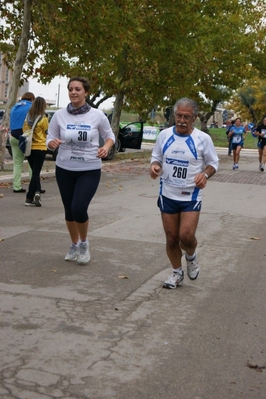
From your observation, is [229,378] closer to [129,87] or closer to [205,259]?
[205,259]

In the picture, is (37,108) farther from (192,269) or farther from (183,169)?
(183,169)

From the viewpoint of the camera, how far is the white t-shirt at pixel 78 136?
8070 mm

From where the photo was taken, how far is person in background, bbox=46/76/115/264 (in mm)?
8062

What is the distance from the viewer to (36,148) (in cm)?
1366

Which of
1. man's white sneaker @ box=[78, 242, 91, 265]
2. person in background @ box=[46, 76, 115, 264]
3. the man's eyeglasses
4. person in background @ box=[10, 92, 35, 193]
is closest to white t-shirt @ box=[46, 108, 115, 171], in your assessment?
person in background @ box=[46, 76, 115, 264]

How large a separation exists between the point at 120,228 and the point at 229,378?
6.48 m

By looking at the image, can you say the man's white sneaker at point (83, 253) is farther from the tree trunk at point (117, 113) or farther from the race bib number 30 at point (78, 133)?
the tree trunk at point (117, 113)

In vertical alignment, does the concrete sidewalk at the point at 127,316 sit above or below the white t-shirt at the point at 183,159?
below

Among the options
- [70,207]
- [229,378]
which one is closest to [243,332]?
[229,378]

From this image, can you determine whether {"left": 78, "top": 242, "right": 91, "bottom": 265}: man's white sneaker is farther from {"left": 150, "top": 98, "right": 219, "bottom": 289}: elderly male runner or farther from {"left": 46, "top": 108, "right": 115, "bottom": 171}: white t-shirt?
{"left": 150, "top": 98, "right": 219, "bottom": 289}: elderly male runner

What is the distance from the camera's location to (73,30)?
20641 millimetres

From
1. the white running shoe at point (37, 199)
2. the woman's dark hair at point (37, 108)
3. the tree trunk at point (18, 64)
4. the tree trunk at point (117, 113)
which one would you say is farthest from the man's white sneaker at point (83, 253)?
the tree trunk at point (117, 113)

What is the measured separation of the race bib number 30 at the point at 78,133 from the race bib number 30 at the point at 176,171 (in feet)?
3.98

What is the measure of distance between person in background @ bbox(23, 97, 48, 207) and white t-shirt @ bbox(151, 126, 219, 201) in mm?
6491
